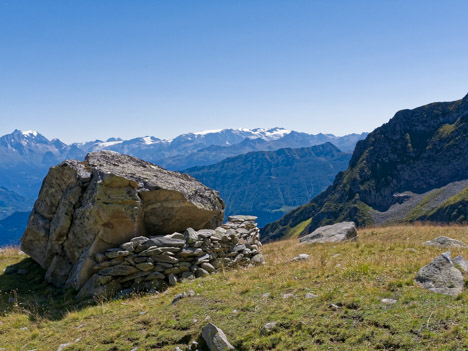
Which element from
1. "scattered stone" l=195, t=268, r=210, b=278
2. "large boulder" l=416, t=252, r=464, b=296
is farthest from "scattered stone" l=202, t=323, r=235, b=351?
"scattered stone" l=195, t=268, r=210, b=278

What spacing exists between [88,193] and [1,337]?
315 inches

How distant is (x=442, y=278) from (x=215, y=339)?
7.22 m

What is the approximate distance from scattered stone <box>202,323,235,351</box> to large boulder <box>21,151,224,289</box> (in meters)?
9.64

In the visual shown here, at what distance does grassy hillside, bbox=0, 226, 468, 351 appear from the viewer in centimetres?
807

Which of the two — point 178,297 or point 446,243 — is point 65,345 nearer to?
point 178,297

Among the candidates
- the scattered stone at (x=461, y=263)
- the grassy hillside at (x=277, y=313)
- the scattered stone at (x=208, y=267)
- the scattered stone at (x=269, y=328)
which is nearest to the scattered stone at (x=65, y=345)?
the grassy hillside at (x=277, y=313)

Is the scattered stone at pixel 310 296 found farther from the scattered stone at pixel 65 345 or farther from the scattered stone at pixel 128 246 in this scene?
the scattered stone at pixel 128 246

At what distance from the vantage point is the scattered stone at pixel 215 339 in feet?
Result: 27.9

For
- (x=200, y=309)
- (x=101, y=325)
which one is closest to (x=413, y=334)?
(x=200, y=309)

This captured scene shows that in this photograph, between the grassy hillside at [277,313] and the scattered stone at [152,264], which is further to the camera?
the scattered stone at [152,264]

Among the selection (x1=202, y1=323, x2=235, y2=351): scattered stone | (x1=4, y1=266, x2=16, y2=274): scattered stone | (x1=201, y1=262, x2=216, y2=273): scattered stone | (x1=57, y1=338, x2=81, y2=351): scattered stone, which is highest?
(x1=202, y1=323, x2=235, y2=351): scattered stone

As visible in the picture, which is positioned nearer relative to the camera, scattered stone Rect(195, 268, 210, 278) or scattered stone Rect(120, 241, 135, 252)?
scattered stone Rect(120, 241, 135, 252)

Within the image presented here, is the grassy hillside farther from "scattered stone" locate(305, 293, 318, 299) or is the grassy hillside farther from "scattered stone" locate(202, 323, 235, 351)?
"scattered stone" locate(202, 323, 235, 351)

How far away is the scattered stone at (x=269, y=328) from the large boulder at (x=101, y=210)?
10.6 meters
